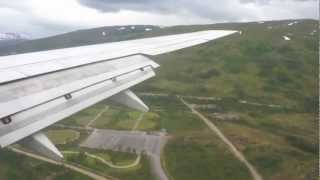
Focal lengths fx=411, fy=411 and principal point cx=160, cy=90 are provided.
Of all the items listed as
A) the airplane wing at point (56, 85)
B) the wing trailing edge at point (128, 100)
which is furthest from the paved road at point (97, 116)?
the wing trailing edge at point (128, 100)

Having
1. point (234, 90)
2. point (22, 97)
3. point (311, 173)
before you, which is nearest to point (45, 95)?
point (22, 97)

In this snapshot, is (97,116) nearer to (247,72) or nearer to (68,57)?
(247,72)

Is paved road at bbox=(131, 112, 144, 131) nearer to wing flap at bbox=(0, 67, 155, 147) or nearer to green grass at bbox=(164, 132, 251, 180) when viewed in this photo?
green grass at bbox=(164, 132, 251, 180)

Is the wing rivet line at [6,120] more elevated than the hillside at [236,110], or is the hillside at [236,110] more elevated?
the wing rivet line at [6,120]

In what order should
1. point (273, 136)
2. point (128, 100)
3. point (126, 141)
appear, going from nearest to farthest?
point (128, 100)
point (126, 141)
point (273, 136)

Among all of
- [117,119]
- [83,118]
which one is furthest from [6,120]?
[83,118]

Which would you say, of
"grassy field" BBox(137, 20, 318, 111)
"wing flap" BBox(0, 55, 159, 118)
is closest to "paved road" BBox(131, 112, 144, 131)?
"grassy field" BBox(137, 20, 318, 111)

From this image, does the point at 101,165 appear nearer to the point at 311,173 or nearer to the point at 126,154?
the point at 126,154

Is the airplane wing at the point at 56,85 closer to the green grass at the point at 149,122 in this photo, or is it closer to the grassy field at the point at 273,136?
the grassy field at the point at 273,136
